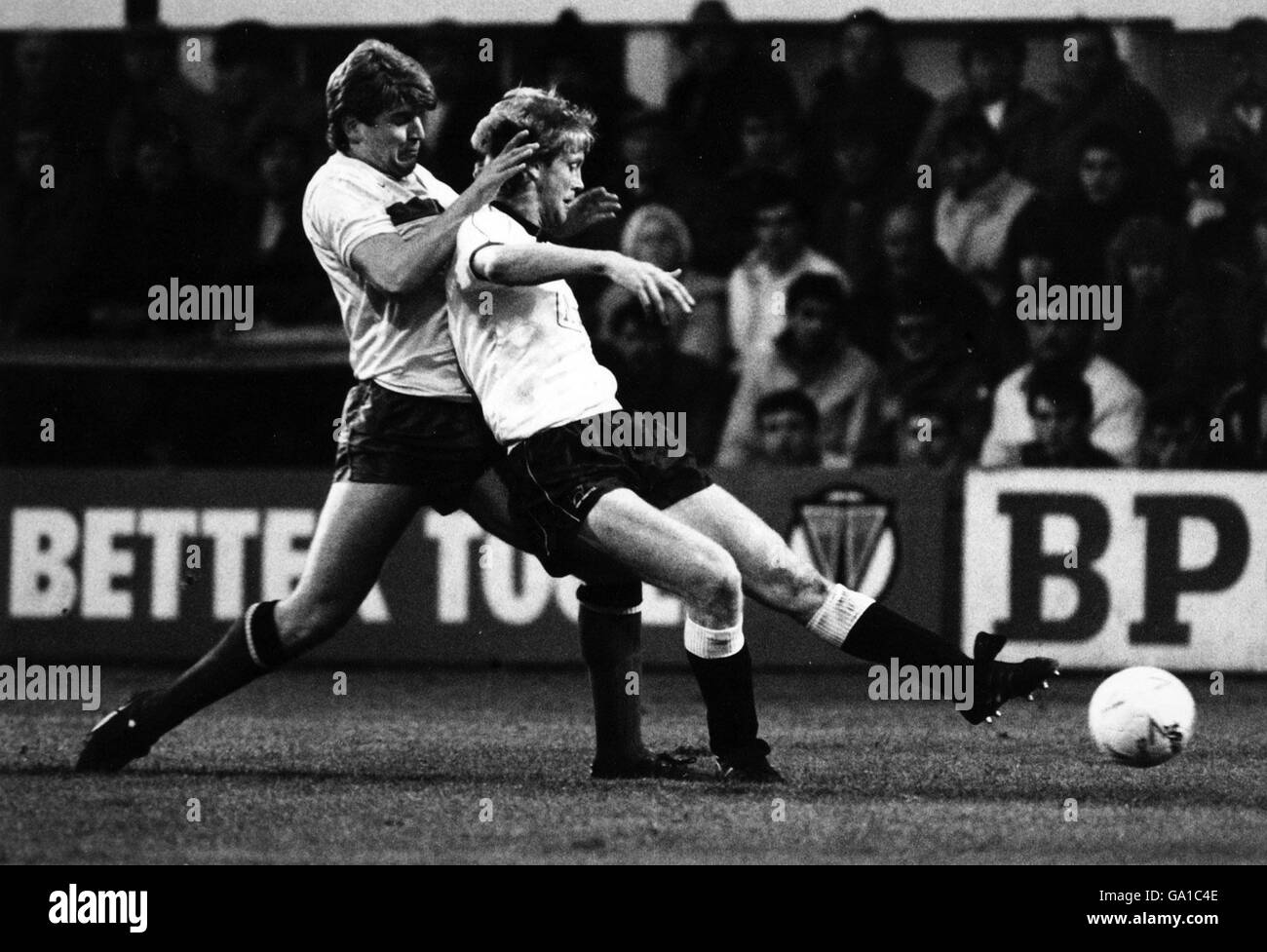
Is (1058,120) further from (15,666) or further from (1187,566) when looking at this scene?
(15,666)

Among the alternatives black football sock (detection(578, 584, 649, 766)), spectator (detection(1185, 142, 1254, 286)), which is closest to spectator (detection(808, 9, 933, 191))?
spectator (detection(1185, 142, 1254, 286))

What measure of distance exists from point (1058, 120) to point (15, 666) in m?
4.85

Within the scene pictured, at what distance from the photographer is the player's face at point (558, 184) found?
212 inches

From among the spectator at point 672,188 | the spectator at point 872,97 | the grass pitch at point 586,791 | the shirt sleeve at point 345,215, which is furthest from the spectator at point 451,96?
the shirt sleeve at point 345,215

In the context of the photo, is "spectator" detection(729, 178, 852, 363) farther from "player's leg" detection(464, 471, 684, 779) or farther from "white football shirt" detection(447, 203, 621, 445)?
"white football shirt" detection(447, 203, 621, 445)

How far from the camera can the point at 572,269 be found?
16.1 feet

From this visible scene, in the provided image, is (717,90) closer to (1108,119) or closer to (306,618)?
(1108,119)

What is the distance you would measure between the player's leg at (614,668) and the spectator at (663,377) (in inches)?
110

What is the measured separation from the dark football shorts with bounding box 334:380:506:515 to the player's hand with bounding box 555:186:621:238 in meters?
0.56

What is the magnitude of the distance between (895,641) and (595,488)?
0.90 metres

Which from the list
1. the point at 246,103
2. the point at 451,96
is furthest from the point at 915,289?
the point at 246,103

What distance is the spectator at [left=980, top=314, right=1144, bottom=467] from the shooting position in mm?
8383

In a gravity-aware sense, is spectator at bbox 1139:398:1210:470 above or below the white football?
above
